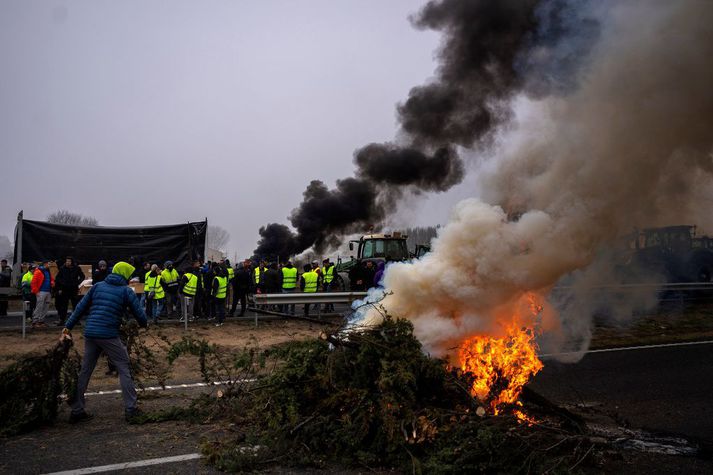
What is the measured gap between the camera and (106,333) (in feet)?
20.7

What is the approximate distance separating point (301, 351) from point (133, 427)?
7.00 feet

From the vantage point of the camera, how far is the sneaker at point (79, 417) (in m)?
6.04

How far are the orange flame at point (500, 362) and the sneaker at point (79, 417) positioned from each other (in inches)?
176

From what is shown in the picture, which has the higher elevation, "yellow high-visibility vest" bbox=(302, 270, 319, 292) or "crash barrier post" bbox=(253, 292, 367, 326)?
"yellow high-visibility vest" bbox=(302, 270, 319, 292)

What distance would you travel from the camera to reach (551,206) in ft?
20.8

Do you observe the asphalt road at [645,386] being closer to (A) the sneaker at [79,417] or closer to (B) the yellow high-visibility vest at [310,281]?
(A) the sneaker at [79,417]

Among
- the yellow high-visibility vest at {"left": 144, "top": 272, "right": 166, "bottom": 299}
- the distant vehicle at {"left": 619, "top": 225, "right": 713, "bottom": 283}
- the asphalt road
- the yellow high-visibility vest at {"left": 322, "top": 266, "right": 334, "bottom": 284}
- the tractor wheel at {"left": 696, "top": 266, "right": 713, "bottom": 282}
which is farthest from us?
the tractor wheel at {"left": 696, "top": 266, "right": 713, "bottom": 282}

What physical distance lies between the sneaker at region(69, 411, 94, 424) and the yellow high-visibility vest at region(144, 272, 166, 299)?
8169 mm

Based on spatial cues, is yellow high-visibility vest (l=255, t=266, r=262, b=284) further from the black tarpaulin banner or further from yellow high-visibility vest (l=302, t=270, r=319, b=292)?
the black tarpaulin banner

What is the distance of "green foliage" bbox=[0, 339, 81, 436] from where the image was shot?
5719 millimetres

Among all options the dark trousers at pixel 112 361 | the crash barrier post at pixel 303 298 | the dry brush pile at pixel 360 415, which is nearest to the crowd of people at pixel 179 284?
the crash barrier post at pixel 303 298

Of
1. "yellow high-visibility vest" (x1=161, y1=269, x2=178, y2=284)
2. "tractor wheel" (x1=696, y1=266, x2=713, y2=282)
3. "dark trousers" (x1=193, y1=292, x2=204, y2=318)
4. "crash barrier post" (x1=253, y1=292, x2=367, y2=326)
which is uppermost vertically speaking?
"tractor wheel" (x1=696, y1=266, x2=713, y2=282)

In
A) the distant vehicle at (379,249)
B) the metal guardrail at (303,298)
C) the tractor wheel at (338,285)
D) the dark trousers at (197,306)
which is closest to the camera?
the metal guardrail at (303,298)

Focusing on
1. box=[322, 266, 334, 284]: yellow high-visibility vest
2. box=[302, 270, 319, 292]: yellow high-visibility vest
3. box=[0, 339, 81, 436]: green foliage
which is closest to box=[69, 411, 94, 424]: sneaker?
box=[0, 339, 81, 436]: green foliage
